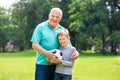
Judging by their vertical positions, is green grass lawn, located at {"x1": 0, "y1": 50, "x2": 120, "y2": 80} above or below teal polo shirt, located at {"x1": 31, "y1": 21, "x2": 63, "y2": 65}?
below

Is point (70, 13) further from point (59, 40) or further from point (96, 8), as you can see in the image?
point (59, 40)

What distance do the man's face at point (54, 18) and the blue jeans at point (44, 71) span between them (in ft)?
2.11

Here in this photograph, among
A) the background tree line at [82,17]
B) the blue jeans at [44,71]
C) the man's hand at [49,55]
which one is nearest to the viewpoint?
the man's hand at [49,55]

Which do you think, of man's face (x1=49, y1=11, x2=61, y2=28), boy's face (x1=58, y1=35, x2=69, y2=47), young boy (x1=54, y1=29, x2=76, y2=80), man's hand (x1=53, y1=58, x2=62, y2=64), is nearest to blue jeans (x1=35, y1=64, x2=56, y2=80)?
young boy (x1=54, y1=29, x2=76, y2=80)

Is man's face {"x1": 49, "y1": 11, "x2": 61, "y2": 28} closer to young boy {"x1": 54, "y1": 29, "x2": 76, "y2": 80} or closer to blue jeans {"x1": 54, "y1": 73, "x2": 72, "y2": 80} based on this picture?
young boy {"x1": 54, "y1": 29, "x2": 76, "y2": 80}

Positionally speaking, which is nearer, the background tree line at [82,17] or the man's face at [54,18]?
the man's face at [54,18]

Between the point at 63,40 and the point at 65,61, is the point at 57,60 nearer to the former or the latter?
the point at 65,61

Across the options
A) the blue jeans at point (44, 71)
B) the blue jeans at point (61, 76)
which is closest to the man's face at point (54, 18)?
the blue jeans at point (44, 71)

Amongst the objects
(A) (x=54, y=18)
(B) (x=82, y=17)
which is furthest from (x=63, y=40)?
(B) (x=82, y=17)

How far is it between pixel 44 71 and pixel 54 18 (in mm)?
839

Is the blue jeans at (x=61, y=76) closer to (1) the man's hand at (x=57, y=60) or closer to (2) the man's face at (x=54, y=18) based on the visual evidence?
(1) the man's hand at (x=57, y=60)

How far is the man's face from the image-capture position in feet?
18.7

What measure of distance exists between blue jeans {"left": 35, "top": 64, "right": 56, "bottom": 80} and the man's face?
64 centimetres

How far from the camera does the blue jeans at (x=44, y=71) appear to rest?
588cm
